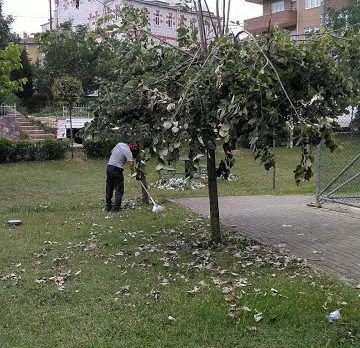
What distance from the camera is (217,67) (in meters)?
A: 6.31

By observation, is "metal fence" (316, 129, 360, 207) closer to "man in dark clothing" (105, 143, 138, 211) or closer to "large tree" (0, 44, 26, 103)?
"man in dark clothing" (105, 143, 138, 211)

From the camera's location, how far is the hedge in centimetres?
2298

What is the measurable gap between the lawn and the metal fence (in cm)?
288

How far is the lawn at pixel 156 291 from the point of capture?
4.47 meters

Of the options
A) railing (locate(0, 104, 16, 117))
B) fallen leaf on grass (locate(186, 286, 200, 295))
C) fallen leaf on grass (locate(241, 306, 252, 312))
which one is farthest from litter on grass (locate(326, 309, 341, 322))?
railing (locate(0, 104, 16, 117))

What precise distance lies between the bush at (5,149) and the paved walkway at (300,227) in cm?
1225

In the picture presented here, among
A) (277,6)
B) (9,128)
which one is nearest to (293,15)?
(277,6)

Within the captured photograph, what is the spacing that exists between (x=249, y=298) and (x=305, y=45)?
327cm

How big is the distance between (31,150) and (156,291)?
62.2 feet

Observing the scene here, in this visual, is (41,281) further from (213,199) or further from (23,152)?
(23,152)

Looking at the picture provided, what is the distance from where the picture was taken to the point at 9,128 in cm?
2767

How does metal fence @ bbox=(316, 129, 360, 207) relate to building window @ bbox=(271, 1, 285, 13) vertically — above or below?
below

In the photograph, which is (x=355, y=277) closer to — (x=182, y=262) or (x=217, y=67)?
(x=182, y=262)

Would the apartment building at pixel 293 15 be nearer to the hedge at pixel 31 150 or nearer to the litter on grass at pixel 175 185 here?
the hedge at pixel 31 150
